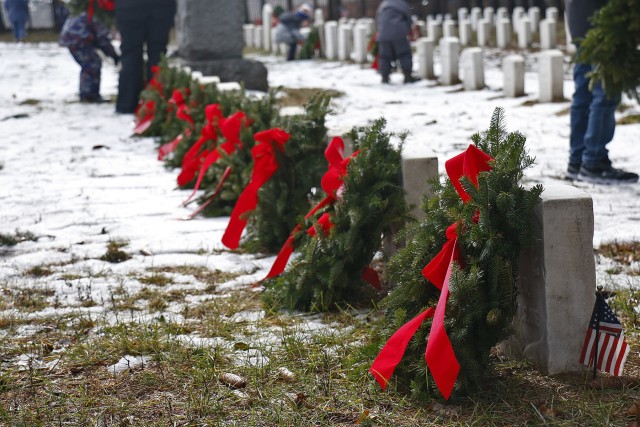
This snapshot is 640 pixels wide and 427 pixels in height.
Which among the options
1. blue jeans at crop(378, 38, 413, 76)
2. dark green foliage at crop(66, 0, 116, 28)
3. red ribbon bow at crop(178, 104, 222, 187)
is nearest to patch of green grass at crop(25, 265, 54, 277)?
Result: red ribbon bow at crop(178, 104, 222, 187)

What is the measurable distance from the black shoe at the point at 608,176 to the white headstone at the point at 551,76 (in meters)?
4.19

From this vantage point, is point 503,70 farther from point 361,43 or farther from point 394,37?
point 361,43

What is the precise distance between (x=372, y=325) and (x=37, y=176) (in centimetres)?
500

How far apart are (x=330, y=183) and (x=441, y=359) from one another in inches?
61.6

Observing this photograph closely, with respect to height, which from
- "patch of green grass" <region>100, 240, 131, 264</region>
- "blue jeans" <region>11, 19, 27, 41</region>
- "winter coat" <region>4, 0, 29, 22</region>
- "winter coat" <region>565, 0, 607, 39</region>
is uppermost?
"winter coat" <region>4, 0, 29, 22</region>

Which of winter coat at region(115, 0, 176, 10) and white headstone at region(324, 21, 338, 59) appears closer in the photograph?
winter coat at region(115, 0, 176, 10)

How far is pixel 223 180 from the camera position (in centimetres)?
639

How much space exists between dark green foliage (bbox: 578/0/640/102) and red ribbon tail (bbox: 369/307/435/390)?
3098mm

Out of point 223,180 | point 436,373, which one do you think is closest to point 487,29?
point 223,180

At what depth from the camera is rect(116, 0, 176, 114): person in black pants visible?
11.4 meters

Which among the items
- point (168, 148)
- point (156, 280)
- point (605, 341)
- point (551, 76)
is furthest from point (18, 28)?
point (605, 341)

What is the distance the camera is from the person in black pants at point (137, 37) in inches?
448

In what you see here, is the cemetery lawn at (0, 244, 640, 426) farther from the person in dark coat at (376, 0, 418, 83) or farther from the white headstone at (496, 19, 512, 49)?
the white headstone at (496, 19, 512, 49)

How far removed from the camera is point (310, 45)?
21.8 meters
